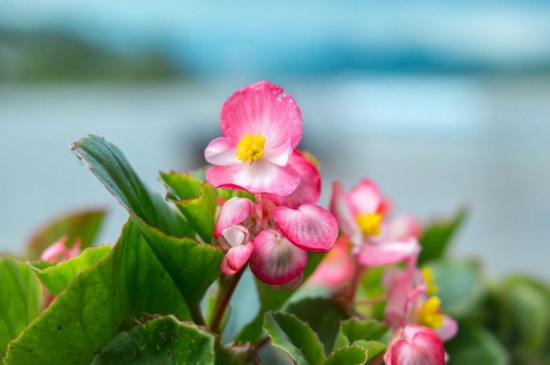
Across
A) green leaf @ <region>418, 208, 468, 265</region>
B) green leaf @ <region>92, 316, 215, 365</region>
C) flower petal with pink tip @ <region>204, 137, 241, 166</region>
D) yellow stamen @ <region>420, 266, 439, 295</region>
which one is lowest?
green leaf @ <region>418, 208, 468, 265</region>

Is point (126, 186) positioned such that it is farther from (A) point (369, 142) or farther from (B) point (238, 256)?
(A) point (369, 142)

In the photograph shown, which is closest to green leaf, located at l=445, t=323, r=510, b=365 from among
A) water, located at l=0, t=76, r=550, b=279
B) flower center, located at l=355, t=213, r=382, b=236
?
flower center, located at l=355, t=213, r=382, b=236

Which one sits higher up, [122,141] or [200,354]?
[200,354]

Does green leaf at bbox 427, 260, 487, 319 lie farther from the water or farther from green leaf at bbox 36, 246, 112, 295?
the water

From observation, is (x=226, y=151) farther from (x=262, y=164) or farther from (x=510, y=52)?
(x=510, y=52)

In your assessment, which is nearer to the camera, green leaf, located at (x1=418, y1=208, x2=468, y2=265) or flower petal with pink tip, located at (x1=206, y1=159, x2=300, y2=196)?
flower petal with pink tip, located at (x1=206, y1=159, x2=300, y2=196)

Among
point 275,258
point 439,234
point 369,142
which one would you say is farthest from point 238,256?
point 369,142

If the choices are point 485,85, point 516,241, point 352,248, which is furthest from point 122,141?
point 352,248
